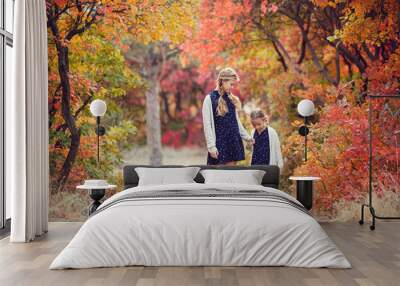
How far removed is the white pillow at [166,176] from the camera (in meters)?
6.45

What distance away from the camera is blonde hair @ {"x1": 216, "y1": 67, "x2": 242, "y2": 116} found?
23.7 feet

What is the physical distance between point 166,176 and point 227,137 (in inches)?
44.8

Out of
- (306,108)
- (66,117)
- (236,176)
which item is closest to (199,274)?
(236,176)

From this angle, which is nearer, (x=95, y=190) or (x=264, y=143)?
(x=95, y=190)

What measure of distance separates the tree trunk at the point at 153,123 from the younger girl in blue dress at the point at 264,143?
51.0 inches

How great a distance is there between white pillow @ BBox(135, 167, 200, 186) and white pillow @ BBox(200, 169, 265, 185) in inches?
8.7

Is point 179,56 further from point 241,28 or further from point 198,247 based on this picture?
point 198,247

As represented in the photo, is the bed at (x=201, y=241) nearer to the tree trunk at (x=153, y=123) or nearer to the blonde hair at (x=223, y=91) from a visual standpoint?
the blonde hair at (x=223, y=91)

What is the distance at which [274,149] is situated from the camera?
285 inches

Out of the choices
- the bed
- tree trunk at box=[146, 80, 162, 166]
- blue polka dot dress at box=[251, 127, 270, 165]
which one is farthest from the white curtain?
blue polka dot dress at box=[251, 127, 270, 165]

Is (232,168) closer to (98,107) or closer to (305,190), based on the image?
(305,190)

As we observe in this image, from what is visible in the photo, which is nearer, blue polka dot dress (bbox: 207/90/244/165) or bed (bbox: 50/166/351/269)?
bed (bbox: 50/166/351/269)

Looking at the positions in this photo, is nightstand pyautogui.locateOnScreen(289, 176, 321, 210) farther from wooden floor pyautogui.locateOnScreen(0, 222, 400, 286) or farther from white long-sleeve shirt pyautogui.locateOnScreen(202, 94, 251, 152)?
wooden floor pyautogui.locateOnScreen(0, 222, 400, 286)

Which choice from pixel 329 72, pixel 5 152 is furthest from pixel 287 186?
pixel 5 152
